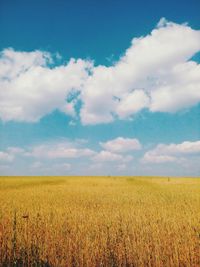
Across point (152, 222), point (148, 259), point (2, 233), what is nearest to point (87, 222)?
point (152, 222)

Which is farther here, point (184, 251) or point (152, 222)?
point (152, 222)

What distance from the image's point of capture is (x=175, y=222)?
27.4ft

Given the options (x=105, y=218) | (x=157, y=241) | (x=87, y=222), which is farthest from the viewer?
(x=105, y=218)

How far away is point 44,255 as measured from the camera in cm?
597

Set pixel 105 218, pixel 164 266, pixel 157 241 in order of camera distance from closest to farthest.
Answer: pixel 164 266, pixel 157 241, pixel 105 218

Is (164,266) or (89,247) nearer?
(164,266)

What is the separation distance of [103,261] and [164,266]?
1138mm

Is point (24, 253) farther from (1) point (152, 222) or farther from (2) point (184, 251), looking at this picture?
(1) point (152, 222)

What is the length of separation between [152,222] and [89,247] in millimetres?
2698

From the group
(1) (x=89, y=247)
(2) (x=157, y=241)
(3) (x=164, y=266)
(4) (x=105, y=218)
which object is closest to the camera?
(3) (x=164, y=266)

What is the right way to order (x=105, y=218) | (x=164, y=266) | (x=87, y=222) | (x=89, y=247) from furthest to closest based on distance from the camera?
(x=105, y=218) < (x=87, y=222) < (x=89, y=247) < (x=164, y=266)

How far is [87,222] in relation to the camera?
8.27 meters

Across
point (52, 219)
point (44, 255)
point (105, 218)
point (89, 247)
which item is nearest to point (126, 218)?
point (105, 218)

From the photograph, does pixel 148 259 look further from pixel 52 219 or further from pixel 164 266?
pixel 52 219
